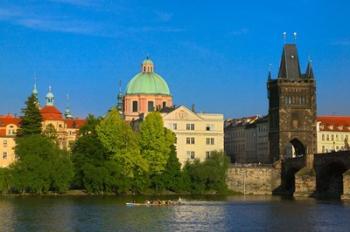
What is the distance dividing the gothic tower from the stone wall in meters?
5.83

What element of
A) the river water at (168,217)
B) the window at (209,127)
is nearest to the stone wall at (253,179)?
the window at (209,127)

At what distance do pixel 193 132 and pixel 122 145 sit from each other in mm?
25104

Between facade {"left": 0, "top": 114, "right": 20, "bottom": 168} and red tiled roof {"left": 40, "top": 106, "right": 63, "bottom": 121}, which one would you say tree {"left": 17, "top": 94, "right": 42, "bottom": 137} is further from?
red tiled roof {"left": 40, "top": 106, "right": 63, "bottom": 121}

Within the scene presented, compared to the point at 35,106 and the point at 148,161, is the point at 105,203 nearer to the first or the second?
the point at 148,161

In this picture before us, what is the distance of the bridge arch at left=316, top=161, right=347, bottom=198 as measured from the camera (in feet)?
359

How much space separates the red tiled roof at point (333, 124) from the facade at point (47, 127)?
50.6m

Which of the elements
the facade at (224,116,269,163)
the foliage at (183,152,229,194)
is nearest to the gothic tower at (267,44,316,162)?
the foliage at (183,152,229,194)

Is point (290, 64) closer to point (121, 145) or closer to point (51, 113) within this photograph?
point (121, 145)

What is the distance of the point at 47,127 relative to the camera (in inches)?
5059

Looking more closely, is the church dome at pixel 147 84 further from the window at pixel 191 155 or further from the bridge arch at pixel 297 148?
the bridge arch at pixel 297 148

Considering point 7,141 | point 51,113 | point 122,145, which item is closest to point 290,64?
point 122,145

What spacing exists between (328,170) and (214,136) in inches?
1079

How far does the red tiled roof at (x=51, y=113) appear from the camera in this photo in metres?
145

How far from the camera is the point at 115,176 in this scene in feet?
345
